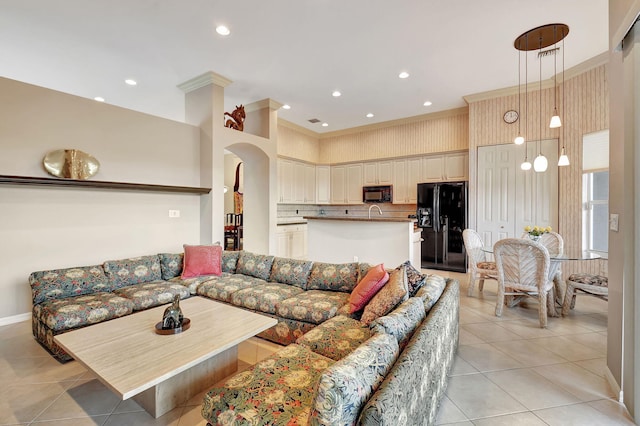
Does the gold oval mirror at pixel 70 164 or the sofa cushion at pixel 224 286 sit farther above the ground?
the gold oval mirror at pixel 70 164

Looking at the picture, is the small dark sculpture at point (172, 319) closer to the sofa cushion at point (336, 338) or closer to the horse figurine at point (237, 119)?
the sofa cushion at point (336, 338)

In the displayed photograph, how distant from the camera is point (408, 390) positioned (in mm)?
1133

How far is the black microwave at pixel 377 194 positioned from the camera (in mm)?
6703

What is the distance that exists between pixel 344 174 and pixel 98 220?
5337mm

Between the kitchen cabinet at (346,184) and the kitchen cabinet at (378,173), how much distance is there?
17 centimetres

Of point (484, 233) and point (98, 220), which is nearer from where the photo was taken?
point (98, 220)

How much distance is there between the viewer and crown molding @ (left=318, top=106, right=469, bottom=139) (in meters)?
5.89

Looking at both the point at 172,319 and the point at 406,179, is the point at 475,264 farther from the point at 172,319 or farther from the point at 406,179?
the point at 172,319

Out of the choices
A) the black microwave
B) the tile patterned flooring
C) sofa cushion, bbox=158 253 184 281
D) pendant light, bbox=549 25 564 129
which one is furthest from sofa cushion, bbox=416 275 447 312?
the black microwave

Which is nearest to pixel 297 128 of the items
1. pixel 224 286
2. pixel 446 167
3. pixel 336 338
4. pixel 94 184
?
pixel 446 167

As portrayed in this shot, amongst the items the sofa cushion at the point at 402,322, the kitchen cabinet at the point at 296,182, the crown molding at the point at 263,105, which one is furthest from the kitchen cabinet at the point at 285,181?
the sofa cushion at the point at 402,322

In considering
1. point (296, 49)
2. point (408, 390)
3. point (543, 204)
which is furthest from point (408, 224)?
point (408, 390)

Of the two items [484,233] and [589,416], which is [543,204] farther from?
[589,416]

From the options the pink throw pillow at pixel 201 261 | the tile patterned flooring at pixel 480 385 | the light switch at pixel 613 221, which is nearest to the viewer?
the tile patterned flooring at pixel 480 385
